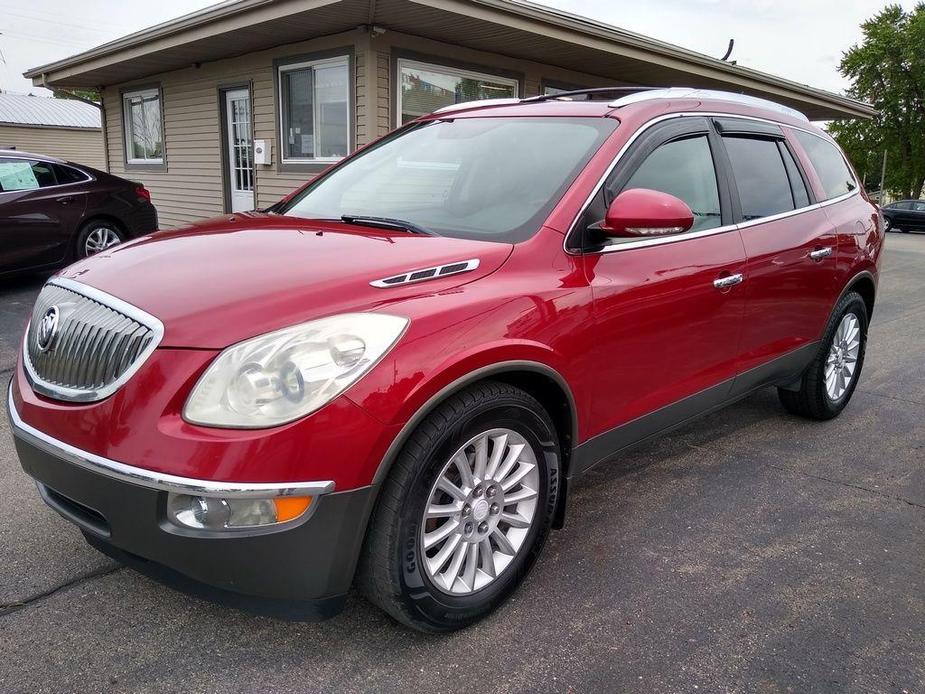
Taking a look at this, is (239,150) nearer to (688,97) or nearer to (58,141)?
(688,97)

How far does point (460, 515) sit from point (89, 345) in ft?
4.05

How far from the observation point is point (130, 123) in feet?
47.8

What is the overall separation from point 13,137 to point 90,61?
2675 cm

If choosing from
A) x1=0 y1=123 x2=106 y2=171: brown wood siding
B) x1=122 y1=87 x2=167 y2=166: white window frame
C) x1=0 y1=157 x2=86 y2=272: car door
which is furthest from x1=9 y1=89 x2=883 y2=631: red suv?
x1=0 y1=123 x2=106 y2=171: brown wood siding

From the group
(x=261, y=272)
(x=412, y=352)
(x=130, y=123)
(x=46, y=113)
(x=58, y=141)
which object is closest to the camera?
(x=412, y=352)

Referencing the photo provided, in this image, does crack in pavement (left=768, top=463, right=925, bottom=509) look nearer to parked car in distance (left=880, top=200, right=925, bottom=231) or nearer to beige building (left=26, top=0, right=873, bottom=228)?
beige building (left=26, top=0, right=873, bottom=228)

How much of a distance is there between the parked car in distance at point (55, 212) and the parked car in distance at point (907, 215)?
97.4 feet

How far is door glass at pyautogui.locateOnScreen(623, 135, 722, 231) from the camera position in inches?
124

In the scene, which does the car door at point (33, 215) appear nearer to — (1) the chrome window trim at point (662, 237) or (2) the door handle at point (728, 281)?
(1) the chrome window trim at point (662, 237)

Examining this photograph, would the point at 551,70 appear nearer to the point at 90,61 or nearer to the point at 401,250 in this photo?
the point at 90,61

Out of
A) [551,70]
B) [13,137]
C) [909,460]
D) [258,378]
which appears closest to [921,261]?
[551,70]

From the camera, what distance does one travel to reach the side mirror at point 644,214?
2.69 meters

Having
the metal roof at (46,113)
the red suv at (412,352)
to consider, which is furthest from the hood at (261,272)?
the metal roof at (46,113)

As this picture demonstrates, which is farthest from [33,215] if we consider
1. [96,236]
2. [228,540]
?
[228,540]
